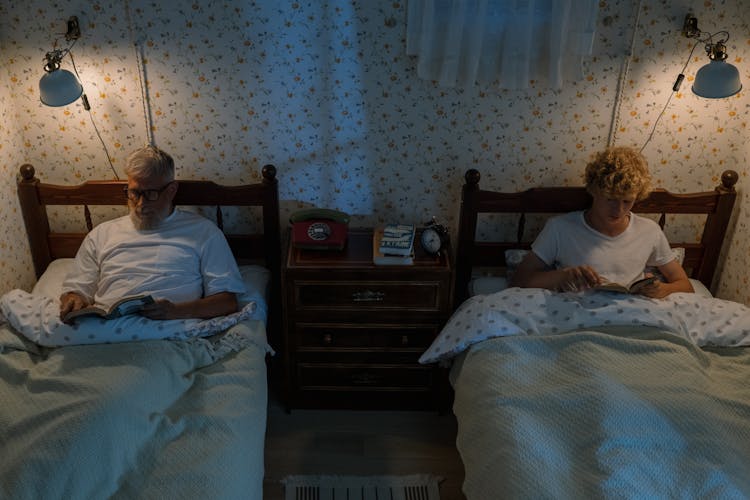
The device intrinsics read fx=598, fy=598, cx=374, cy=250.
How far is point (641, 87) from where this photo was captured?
2.37 metres

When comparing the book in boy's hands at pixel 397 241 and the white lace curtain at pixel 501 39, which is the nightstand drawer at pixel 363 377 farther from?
the white lace curtain at pixel 501 39

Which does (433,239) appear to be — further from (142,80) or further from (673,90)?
(142,80)

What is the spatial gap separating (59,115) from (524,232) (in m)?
1.99

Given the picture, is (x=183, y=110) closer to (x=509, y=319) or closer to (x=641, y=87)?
(x=509, y=319)

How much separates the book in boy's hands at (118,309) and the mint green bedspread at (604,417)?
109 centimetres

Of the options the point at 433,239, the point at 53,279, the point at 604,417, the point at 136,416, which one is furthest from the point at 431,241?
the point at 53,279

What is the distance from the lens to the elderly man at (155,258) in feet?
7.11

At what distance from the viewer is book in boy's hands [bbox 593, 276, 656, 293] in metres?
2.11

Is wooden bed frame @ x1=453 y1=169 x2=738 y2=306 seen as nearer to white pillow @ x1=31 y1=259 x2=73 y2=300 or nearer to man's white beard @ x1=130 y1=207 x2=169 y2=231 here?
man's white beard @ x1=130 y1=207 x2=169 y2=231

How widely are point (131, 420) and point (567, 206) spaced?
1.79m

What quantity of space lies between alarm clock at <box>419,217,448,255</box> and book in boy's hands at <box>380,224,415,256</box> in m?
0.05

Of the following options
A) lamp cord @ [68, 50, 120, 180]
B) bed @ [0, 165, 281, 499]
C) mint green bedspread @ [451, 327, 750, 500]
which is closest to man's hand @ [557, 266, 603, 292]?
mint green bedspread @ [451, 327, 750, 500]

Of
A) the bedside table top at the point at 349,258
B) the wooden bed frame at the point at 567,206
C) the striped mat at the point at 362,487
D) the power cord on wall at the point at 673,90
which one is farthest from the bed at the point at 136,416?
the power cord on wall at the point at 673,90

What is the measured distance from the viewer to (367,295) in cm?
233
